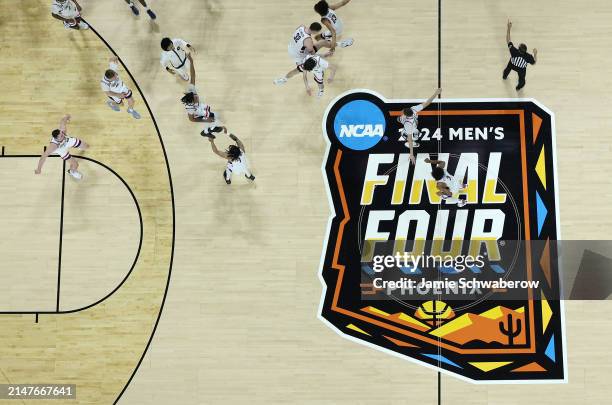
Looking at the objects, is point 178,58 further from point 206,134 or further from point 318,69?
point 318,69

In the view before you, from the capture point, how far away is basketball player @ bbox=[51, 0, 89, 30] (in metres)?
8.66

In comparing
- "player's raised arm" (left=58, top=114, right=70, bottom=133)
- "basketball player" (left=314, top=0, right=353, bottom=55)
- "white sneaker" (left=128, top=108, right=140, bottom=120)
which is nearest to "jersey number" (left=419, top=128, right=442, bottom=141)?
"basketball player" (left=314, top=0, right=353, bottom=55)

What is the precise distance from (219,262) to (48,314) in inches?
113

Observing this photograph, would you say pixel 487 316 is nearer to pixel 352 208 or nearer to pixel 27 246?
pixel 352 208

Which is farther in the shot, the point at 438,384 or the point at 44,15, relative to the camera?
the point at 44,15

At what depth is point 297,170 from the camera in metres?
8.92

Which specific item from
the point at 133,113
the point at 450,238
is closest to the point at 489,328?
the point at 450,238

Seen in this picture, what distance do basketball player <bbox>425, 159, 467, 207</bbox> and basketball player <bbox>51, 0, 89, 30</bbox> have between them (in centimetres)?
615

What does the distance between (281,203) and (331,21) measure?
9.58 ft

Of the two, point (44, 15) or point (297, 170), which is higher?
point (44, 15)

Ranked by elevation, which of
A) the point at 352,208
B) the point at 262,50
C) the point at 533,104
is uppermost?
the point at 262,50

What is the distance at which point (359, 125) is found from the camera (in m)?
8.95

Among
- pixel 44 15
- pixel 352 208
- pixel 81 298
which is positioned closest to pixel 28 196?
pixel 81 298

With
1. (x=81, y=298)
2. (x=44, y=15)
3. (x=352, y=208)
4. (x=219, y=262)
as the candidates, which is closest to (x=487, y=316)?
(x=352, y=208)
